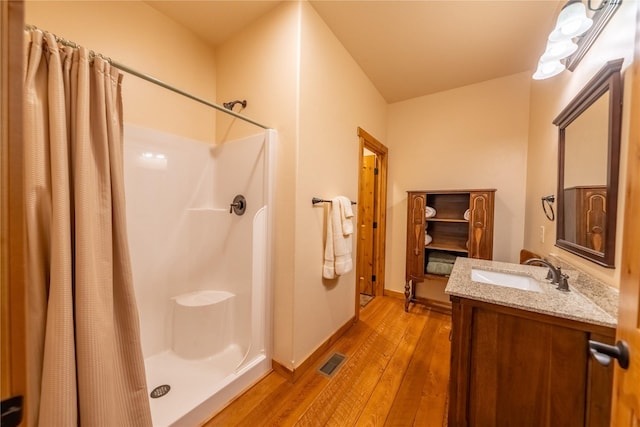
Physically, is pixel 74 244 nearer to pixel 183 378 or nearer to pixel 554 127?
pixel 183 378

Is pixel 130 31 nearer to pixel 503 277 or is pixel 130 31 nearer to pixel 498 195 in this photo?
pixel 503 277

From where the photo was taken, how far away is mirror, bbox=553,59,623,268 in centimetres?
103

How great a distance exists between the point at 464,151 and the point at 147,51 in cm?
313

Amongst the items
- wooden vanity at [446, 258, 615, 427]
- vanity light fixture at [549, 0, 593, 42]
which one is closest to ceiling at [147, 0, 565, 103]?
vanity light fixture at [549, 0, 593, 42]

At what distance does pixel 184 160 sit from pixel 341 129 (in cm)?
138

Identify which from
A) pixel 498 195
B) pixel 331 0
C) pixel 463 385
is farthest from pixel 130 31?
pixel 498 195

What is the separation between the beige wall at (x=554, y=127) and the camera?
3.26 ft

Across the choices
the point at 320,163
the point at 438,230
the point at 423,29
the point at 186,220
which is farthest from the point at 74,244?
the point at 438,230

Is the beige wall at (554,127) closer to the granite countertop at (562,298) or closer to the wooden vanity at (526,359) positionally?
the granite countertop at (562,298)

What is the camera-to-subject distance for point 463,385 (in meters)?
1.12

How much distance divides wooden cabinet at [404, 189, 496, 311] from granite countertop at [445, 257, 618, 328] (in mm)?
1088

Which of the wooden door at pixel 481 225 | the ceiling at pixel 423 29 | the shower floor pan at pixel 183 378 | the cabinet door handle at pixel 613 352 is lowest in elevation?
the shower floor pan at pixel 183 378

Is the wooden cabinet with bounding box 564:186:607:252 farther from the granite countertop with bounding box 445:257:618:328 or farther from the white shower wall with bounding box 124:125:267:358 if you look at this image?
the white shower wall with bounding box 124:125:267:358

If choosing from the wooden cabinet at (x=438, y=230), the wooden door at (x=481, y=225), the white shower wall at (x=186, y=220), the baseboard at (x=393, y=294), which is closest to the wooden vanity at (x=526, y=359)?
the wooden door at (x=481, y=225)
